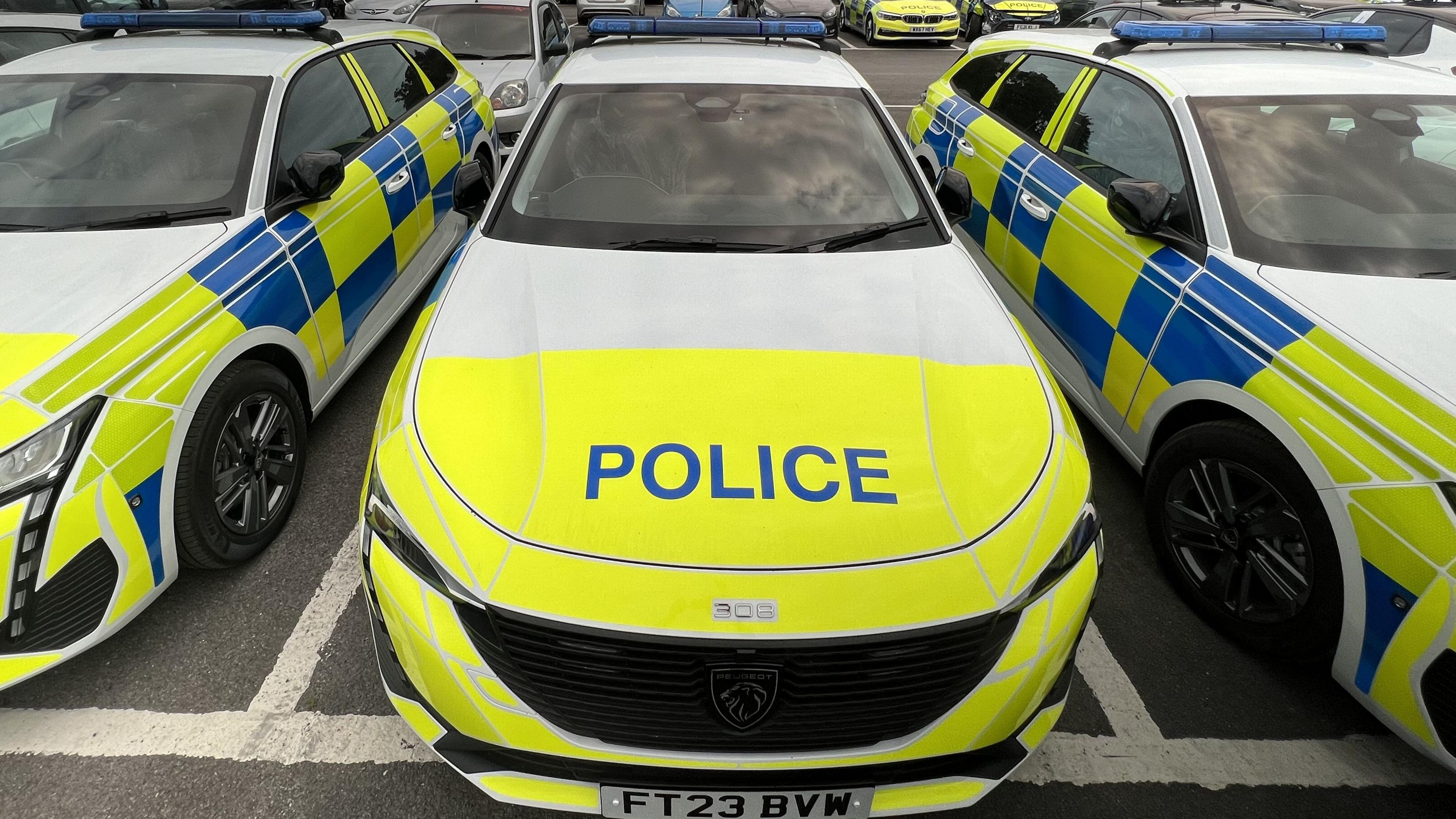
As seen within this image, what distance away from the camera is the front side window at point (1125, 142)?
2.89 metres

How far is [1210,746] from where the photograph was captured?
222 centimetres

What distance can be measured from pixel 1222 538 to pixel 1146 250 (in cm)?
99

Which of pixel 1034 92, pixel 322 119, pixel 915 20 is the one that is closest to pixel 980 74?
pixel 1034 92

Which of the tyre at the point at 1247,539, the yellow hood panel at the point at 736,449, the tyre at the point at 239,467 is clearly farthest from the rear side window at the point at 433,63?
the tyre at the point at 1247,539

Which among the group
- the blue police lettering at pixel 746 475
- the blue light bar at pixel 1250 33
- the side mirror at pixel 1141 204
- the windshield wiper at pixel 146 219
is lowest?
the blue police lettering at pixel 746 475

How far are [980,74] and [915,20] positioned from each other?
10.5 meters

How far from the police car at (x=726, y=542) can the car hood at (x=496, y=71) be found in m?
5.20

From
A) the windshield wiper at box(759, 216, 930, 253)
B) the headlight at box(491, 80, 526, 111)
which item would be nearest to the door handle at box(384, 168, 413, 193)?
the windshield wiper at box(759, 216, 930, 253)

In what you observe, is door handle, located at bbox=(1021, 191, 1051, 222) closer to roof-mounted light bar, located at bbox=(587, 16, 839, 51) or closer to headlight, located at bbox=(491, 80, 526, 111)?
roof-mounted light bar, located at bbox=(587, 16, 839, 51)

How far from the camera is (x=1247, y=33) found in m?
3.45

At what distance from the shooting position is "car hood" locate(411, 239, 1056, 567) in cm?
162

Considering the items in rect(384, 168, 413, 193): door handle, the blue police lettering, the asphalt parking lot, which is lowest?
the asphalt parking lot

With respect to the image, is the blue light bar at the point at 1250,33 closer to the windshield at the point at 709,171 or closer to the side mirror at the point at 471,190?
the windshield at the point at 709,171

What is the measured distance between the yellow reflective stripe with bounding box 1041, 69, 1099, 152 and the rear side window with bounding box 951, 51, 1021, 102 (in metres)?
0.76
